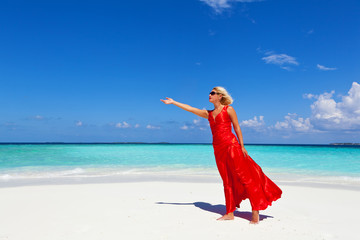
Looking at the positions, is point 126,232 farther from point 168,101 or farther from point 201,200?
point 201,200

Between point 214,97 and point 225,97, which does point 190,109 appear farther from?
point 225,97

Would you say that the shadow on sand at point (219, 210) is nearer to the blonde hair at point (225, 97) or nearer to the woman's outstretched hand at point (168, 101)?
the blonde hair at point (225, 97)

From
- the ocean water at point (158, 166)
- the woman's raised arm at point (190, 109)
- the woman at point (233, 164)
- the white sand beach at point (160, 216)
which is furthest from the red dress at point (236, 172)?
the ocean water at point (158, 166)

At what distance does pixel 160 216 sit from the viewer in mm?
4492

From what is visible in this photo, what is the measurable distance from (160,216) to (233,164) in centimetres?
146

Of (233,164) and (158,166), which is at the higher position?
(233,164)

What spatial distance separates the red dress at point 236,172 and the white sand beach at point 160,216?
367mm

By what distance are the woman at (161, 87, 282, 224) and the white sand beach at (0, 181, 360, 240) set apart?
0.35 m

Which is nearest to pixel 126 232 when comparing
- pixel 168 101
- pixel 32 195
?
pixel 168 101

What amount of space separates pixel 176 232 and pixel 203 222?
0.64 m

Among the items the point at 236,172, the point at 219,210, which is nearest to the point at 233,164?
the point at 236,172

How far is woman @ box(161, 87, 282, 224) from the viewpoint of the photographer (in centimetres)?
423

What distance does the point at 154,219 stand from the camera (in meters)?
4.32

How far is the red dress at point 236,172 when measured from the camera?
425 cm
